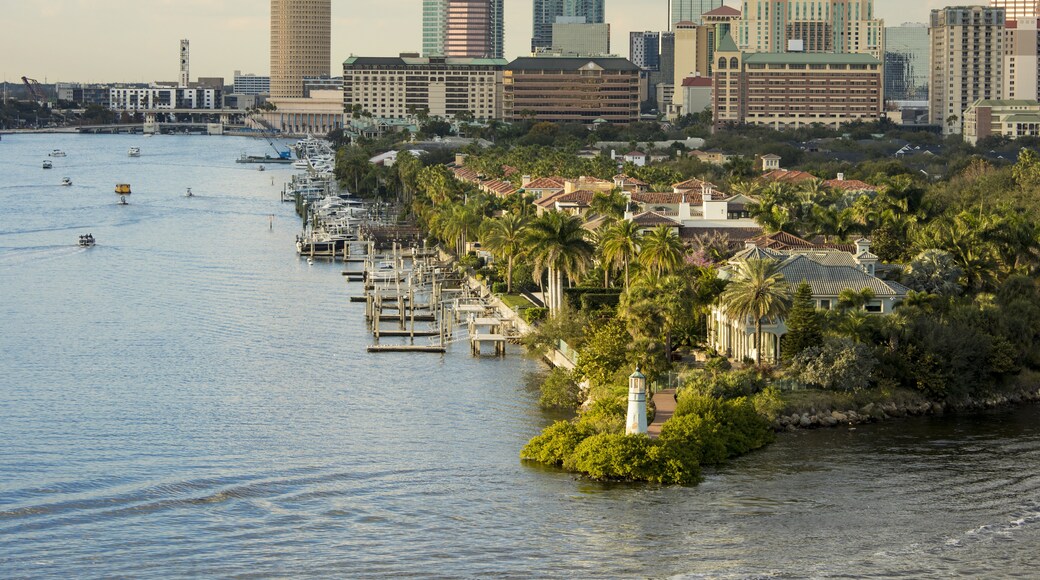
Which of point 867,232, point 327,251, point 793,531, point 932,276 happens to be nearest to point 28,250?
point 327,251

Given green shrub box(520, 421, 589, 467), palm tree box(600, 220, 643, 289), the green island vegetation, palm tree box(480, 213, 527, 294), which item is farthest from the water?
palm tree box(480, 213, 527, 294)

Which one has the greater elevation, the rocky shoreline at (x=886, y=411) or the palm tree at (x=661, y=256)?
the palm tree at (x=661, y=256)

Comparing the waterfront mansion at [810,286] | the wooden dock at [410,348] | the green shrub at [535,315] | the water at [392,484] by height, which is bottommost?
the water at [392,484]

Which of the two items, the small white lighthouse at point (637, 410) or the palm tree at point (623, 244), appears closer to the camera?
the small white lighthouse at point (637, 410)

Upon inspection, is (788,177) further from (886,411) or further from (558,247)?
(886,411)

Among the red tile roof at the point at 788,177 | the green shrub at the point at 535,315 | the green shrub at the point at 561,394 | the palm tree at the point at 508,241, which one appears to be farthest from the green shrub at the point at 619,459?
the red tile roof at the point at 788,177

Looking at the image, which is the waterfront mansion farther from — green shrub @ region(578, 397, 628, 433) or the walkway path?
green shrub @ region(578, 397, 628, 433)

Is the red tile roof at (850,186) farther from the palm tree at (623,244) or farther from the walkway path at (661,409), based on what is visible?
the walkway path at (661,409)

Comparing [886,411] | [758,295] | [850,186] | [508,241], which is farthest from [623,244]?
[850,186]

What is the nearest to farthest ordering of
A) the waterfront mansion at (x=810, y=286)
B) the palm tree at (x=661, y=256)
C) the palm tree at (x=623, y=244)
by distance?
1. the waterfront mansion at (x=810, y=286)
2. the palm tree at (x=661, y=256)
3. the palm tree at (x=623, y=244)
